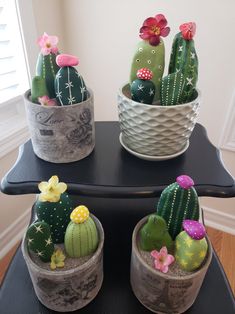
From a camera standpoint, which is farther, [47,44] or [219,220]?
[219,220]

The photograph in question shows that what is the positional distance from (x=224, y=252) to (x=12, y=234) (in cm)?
98

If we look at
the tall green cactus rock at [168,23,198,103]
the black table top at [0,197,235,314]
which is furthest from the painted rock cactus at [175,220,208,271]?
the tall green cactus rock at [168,23,198,103]

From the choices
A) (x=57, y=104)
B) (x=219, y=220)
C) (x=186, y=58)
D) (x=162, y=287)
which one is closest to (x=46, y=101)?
(x=57, y=104)

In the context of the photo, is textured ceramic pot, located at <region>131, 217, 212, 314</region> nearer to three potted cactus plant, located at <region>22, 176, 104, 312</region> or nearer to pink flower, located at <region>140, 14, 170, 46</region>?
three potted cactus plant, located at <region>22, 176, 104, 312</region>

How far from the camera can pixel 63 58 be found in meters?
0.44

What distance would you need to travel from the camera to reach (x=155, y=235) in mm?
448

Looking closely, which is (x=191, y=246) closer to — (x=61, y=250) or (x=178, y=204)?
(x=178, y=204)

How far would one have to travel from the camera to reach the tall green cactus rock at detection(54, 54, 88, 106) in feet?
1.46

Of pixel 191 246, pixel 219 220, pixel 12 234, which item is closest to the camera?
pixel 191 246

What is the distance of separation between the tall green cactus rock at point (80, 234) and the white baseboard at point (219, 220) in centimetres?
96

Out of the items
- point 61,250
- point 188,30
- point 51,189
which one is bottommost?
point 61,250

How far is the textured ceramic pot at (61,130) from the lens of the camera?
1.54ft

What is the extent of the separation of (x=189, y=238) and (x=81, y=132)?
0.91ft

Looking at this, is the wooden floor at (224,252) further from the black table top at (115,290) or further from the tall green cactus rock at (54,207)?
the tall green cactus rock at (54,207)
